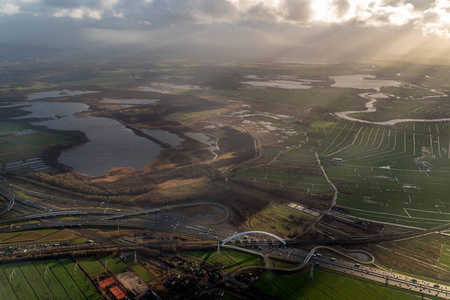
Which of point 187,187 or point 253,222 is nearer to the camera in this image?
point 253,222

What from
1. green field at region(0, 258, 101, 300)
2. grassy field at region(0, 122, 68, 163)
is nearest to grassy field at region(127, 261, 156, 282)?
green field at region(0, 258, 101, 300)

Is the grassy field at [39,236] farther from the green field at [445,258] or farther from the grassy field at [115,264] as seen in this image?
the green field at [445,258]

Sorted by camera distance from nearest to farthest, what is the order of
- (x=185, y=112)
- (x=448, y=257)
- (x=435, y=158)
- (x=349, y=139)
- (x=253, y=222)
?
(x=448, y=257)
(x=253, y=222)
(x=435, y=158)
(x=349, y=139)
(x=185, y=112)

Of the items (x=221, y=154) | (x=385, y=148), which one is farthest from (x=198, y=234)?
(x=385, y=148)

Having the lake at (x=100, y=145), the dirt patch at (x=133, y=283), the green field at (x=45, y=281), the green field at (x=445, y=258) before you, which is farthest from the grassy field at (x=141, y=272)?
the green field at (x=445, y=258)

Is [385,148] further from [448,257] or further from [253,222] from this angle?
[253,222]

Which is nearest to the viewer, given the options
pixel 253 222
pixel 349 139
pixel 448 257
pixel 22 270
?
pixel 22 270
